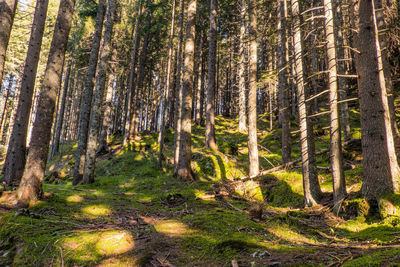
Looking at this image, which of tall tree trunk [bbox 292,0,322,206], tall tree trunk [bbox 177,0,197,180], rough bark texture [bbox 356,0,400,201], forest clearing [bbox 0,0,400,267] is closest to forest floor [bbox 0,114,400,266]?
forest clearing [bbox 0,0,400,267]

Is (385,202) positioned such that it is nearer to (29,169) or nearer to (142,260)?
(142,260)

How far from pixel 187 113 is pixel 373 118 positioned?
6.79 metres

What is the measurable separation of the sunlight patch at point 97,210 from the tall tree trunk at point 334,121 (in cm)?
546

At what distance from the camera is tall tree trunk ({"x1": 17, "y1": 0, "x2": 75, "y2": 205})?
504 centimetres

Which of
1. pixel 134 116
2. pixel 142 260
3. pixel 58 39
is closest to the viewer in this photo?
pixel 142 260

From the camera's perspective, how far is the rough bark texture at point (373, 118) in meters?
4.36

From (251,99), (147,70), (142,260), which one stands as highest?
(147,70)

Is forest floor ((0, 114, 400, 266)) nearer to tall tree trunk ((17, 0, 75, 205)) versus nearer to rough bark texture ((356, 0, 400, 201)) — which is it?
tall tree trunk ((17, 0, 75, 205))

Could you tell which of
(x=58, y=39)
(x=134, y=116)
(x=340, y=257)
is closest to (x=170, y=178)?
(x=58, y=39)

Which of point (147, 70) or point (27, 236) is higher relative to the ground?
point (147, 70)

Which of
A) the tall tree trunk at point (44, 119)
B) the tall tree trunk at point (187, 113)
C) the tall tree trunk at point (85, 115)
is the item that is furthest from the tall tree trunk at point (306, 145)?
the tall tree trunk at point (85, 115)

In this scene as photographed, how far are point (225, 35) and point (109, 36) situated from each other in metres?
18.9

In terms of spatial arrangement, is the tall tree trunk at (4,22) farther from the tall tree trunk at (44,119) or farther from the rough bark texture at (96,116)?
the rough bark texture at (96,116)

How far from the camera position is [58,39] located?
578 cm
